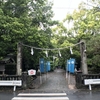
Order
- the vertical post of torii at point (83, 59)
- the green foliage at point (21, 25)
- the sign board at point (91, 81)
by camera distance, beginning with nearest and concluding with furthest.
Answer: the sign board at point (91, 81) → the vertical post of torii at point (83, 59) → the green foliage at point (21, 25)

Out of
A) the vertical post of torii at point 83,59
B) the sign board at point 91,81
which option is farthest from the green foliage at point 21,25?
the sign board at point 91,81

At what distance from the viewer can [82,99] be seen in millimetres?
10281

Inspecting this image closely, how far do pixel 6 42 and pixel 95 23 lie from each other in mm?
15492

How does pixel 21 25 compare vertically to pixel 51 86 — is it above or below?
above

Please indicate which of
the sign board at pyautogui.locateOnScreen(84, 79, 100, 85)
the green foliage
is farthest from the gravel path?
the green foliage

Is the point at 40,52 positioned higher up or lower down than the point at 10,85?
higher up

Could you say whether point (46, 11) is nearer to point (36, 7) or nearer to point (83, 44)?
point (36, 7)

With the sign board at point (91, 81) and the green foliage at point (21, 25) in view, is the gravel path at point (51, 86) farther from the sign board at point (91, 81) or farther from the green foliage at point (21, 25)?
the green foliage at point (21, 25)

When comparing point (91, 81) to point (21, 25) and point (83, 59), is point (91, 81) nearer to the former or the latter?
point (83, 59)

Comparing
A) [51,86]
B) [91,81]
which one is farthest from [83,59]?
[51,86]

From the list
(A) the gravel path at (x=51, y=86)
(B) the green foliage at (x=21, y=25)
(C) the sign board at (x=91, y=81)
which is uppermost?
(B) the green foliage at (x=21, y=25)

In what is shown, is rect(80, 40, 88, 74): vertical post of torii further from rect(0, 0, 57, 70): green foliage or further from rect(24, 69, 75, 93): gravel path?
rect(0, 0, 57, 70): green foliage

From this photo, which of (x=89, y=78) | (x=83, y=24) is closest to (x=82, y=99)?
(x=89, y=78)

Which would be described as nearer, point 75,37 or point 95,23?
point 95,23
